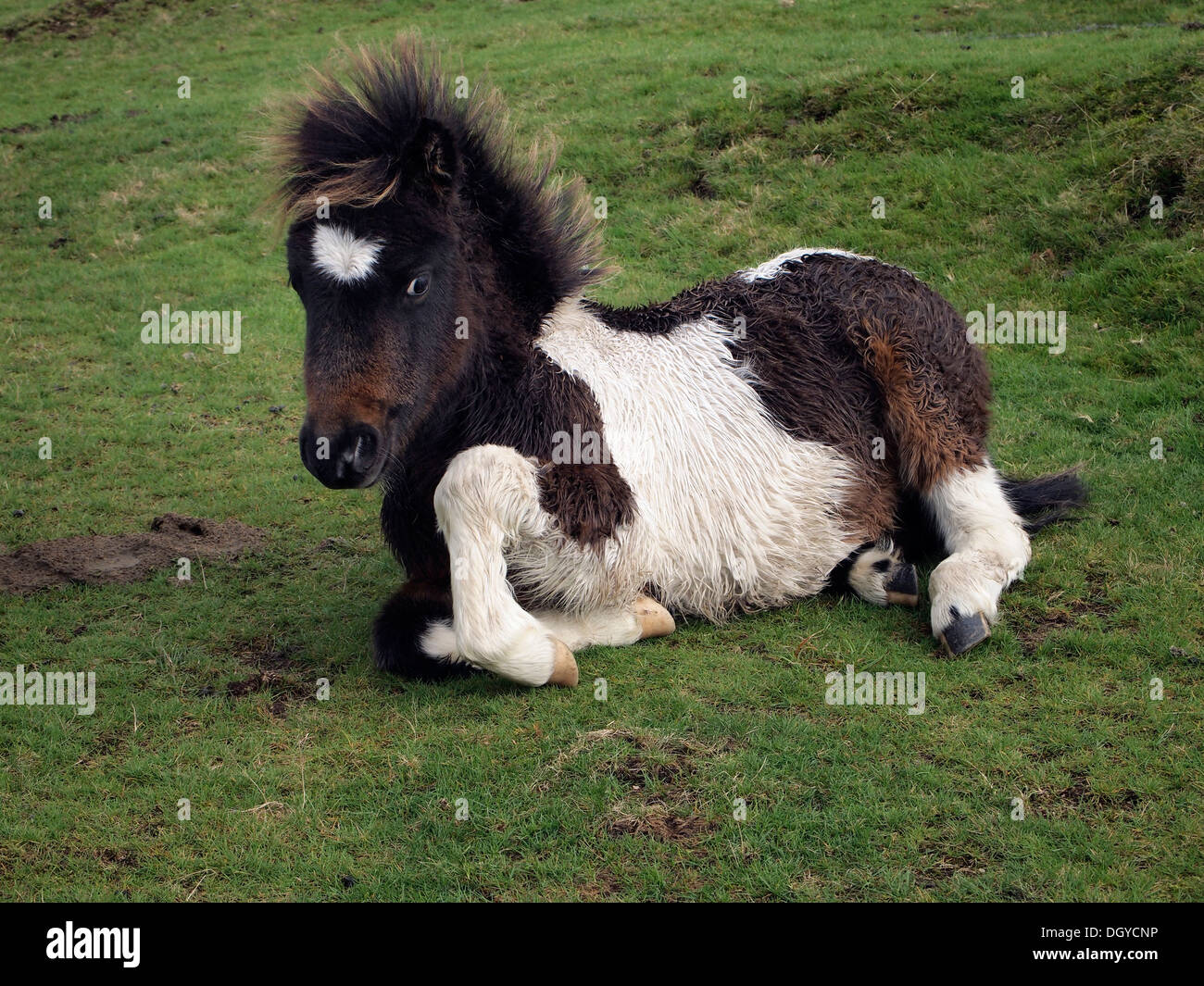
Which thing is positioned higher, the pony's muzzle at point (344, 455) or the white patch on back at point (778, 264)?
the white patch on back at point (778, 264)

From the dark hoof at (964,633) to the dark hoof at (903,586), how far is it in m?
0.47

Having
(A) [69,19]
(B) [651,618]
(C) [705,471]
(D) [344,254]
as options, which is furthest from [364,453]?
(A) [69,19]

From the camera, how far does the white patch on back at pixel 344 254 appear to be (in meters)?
4.80

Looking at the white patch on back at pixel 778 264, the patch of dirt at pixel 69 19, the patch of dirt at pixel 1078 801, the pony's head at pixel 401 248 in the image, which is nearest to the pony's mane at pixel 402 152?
the pony's head at pixel 401 248

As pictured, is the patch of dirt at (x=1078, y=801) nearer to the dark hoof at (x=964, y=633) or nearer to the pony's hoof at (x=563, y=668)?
the dark hoof at (x=964, y=633)

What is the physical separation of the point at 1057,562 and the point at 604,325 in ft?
9.34

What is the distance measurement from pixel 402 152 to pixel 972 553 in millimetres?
3504

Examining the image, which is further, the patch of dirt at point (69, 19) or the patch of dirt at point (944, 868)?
the patch of dirt at point (69, 19)

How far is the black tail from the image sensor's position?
645cm

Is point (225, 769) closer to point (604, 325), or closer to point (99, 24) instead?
point (604, 325)

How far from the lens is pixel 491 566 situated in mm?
Result: 4941

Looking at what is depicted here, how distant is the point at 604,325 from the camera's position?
5.93 meters

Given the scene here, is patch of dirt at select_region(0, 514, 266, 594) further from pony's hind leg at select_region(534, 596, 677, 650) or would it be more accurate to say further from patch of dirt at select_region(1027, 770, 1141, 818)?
patch of dirt at select_region(1027, 770, 1141, 818)

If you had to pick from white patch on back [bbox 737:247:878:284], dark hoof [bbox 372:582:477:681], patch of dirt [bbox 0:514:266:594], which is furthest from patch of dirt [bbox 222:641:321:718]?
white patch on back [bbox 737:247:878:284]
